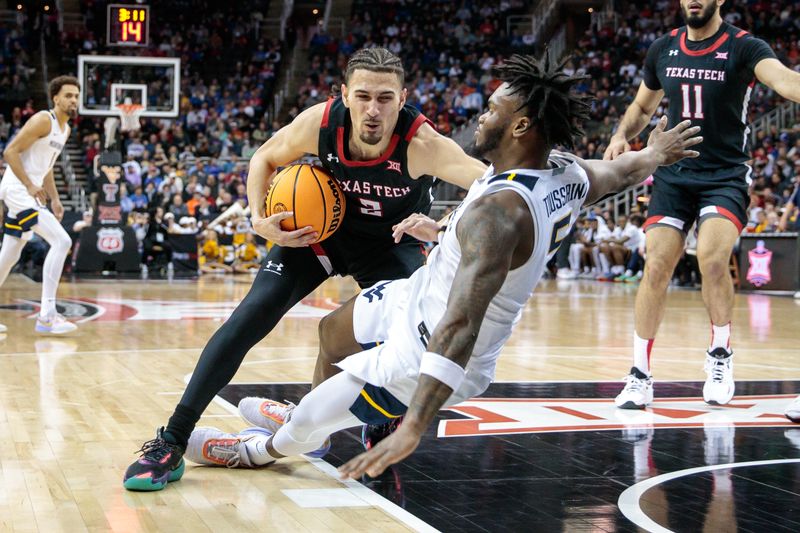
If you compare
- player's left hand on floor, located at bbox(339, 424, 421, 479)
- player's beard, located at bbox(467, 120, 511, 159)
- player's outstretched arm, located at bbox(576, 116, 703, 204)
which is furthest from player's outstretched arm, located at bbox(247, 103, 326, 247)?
player's left hand on floor, located at bbox(339, 424, 421, 479)

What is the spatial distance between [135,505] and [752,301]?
11880 millimetres

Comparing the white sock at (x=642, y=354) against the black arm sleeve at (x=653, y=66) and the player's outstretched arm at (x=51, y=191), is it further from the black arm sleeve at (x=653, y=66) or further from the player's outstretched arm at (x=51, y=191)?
the player's outstretched arm at (x=51, y=191)

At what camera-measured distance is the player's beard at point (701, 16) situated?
545cm

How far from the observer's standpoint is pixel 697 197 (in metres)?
5.55

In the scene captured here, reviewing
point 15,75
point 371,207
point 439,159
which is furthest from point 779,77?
point 15,75

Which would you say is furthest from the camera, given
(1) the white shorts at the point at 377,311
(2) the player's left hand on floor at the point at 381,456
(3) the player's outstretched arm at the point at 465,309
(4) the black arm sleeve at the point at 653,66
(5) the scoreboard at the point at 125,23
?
(5) the scoreboard at the point at 125,23

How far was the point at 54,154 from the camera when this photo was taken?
8.85 m

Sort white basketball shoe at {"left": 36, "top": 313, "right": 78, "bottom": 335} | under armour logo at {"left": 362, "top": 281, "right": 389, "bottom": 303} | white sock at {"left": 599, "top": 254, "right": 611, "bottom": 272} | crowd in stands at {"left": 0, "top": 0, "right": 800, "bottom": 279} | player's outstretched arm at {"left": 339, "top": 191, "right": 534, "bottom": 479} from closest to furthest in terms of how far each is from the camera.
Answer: player's outstretched arm at {"left": 339, "top": 191, "right": 534, "bottom": 479} < under armour logo at {"left": 362, "top": 281, "right": 389, "bottom": 303} < white basketball shoe at {"left": 36, "top": 313, "right": 78, "bottom": 335} < white sock at {"left": 599, "top": 254, "right": 611, "bottom": 272} < crowd in stands at {"left": 0, "top": 0, "right": 800, "bottom": 279}

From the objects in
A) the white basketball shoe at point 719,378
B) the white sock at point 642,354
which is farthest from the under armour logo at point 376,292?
the white basketball shoe at point 719,378

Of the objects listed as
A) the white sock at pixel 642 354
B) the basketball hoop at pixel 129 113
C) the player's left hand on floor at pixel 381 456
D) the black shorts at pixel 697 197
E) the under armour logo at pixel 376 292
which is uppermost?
the basketball hoop at pixel 129 113

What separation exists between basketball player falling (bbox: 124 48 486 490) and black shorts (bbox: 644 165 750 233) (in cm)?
170

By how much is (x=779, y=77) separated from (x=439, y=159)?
2104 millimetres

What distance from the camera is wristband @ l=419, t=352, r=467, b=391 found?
2615 mm

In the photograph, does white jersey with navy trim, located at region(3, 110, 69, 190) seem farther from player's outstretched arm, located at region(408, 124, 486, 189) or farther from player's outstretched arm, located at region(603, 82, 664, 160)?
player's outstretched arm, located at region(408, 124, 486, 189)
